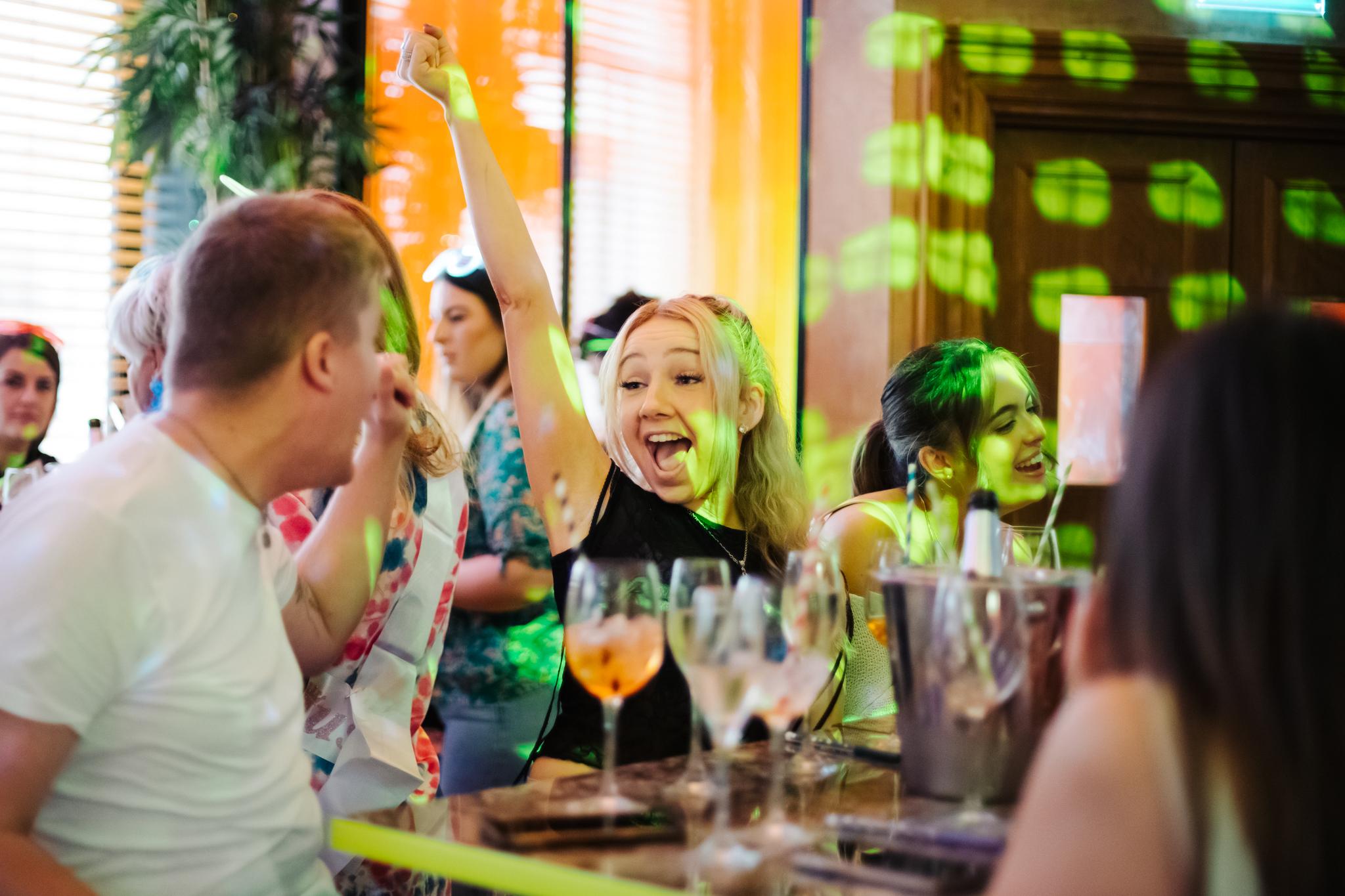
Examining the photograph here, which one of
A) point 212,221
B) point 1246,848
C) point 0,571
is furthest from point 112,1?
point 1246,848

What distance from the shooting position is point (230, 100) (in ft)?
11.4

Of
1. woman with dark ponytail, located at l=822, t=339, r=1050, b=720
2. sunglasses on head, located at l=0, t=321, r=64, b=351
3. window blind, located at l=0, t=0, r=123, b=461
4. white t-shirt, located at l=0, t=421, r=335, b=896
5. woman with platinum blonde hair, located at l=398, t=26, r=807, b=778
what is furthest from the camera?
window blind, located at l=0, t=0, r=123, b=461

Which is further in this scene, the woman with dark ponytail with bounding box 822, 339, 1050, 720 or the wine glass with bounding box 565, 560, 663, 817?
the woman with dark ponytail with bounding box 822, 339, 1050, 720

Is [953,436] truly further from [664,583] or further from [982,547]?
[982,547]

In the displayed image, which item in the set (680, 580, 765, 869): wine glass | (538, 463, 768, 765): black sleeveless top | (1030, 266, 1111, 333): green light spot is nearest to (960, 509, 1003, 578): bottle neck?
(680, 580, 765, 869): wine glass

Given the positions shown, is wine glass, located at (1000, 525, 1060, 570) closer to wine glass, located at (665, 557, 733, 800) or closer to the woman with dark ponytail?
the woman with dark ponytail

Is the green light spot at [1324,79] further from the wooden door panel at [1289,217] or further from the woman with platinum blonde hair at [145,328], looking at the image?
the woman with platinum blonde hair at [145,328]

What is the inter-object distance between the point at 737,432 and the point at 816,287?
1.80 meters

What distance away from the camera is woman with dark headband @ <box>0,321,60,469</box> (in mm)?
3057

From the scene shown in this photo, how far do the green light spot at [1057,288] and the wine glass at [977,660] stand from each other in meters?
2.74

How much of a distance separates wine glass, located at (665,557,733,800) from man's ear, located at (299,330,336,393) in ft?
1.43

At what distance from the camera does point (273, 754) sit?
4.39 feet

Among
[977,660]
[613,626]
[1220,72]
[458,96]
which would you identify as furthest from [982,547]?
[1220,72]

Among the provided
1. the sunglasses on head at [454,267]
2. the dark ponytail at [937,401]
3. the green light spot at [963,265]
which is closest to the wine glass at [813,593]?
the dark ponytail at [937,401]
